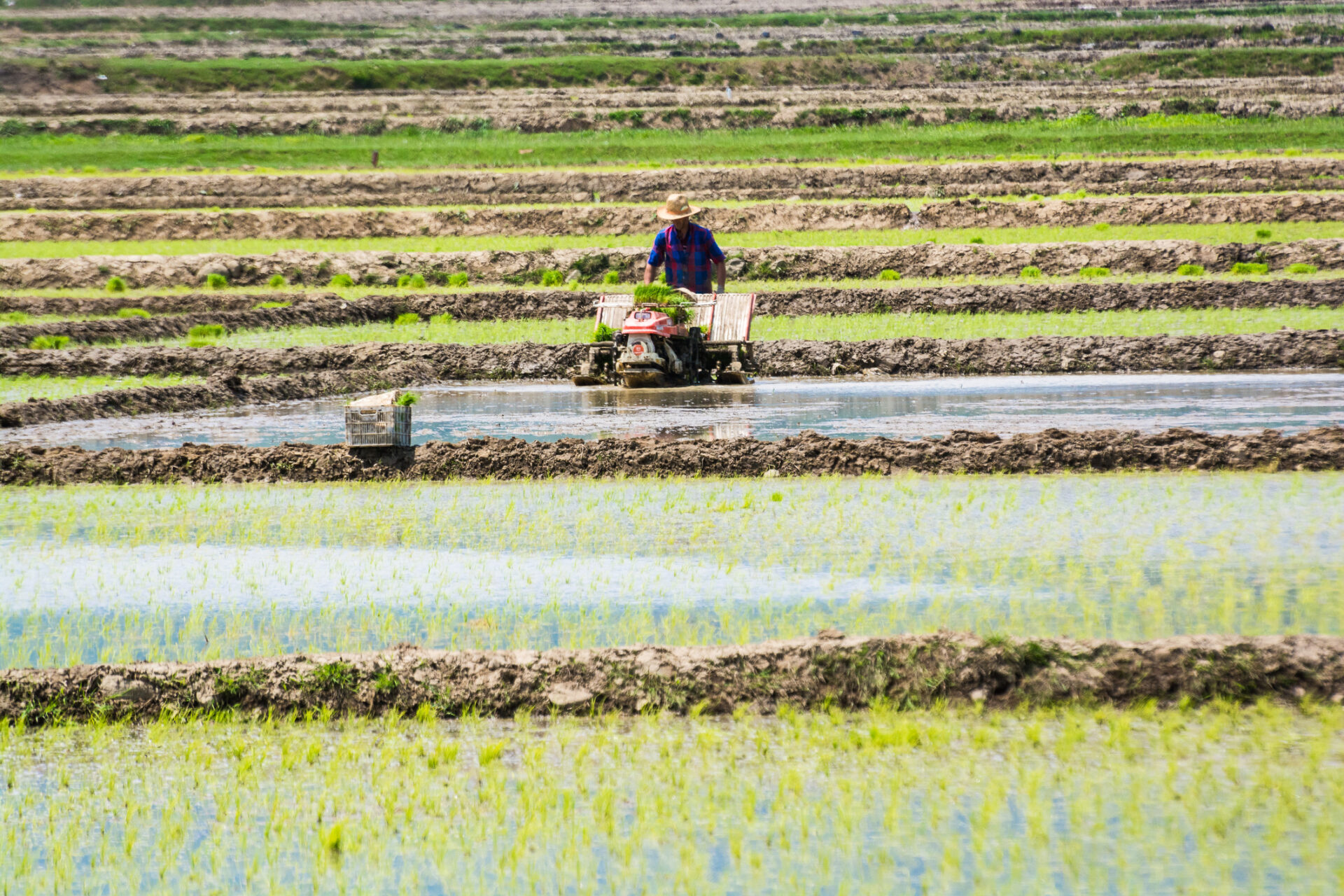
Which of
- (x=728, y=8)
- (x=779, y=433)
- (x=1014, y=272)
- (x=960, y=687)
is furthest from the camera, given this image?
(x=728, y=8)

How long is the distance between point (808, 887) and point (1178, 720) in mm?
2127

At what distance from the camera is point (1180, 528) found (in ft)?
28.4

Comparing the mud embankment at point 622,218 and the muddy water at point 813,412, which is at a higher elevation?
the mud embankment at point 622,218

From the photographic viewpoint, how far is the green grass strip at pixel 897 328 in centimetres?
2070

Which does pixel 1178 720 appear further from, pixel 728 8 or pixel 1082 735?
pixel 728 8

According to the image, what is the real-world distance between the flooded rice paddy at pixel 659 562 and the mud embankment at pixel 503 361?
22.5 feet

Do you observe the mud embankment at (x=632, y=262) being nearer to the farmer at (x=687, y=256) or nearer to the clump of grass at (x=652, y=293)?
the farmer at (x=687, y=256)

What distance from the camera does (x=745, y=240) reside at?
110 feet

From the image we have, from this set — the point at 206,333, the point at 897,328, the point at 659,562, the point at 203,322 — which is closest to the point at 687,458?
the point at 659,562

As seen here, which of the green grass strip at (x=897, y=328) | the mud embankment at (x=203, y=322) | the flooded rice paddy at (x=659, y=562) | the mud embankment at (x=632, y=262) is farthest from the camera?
the mud embankment at (x=632, y=262)

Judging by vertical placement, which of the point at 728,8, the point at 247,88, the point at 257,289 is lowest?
the point at 257,289

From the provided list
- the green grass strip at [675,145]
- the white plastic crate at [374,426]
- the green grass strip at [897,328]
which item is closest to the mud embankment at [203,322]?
the green grass strip at [897,328]

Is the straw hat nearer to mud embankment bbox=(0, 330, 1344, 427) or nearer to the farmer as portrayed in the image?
the farmer

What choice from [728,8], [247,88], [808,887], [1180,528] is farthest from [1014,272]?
[728,8]
